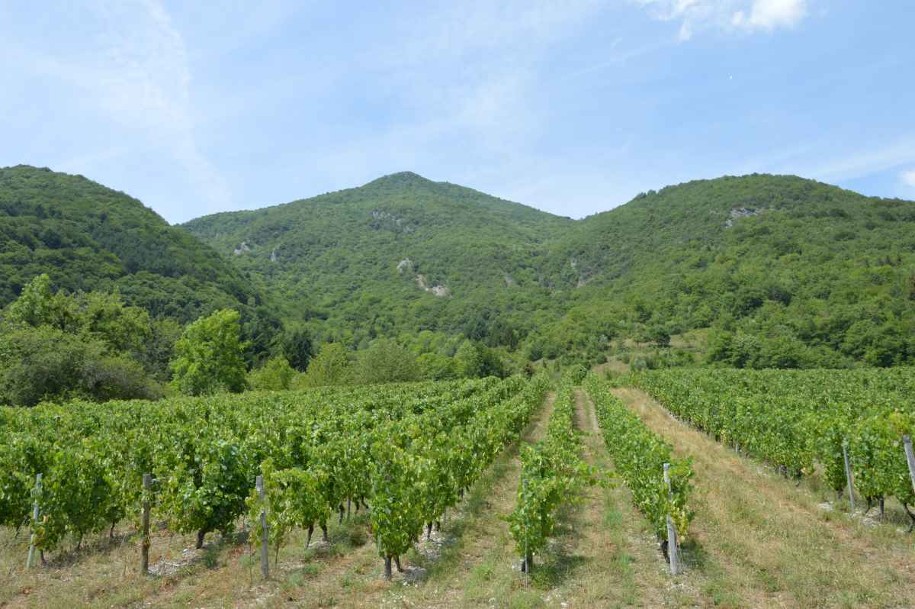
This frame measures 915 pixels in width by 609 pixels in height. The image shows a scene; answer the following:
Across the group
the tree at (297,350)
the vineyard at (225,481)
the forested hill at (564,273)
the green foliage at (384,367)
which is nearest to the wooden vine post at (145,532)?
the vineyard at (225,481)

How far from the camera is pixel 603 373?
8400 centimetres

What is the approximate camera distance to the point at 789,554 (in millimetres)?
9062

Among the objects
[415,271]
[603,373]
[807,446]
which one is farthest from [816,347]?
[415,271]

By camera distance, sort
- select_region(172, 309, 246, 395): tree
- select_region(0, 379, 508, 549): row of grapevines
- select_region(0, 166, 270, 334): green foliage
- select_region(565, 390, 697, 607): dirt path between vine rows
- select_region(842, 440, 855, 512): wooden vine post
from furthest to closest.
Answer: select_region(0, 166, 270, 334): green foliage, select_region(172, 309, 246, 395): tree, select_region(842, 440, 855, 512): wooden vine post, select_region(0, 379, 508, 549): row of grapevines, select_region(565, 390, 697, 607): dirt path between vine rows

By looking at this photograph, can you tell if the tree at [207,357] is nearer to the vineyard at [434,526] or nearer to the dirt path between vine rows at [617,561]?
the vineyard at [434,526]

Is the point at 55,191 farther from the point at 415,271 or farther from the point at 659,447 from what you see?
the point at 659,447

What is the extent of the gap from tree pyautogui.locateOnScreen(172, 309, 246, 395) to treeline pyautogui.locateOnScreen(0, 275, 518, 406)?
10 cm

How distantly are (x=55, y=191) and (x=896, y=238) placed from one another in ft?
569

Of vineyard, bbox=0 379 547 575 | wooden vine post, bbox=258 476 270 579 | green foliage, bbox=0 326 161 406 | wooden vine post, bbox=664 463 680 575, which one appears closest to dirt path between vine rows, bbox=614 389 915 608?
wooden vine post, bbox=664 463 680 575

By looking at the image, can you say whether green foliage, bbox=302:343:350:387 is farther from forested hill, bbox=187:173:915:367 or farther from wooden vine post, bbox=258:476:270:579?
wooden vine post, bbox=258:476:270:579

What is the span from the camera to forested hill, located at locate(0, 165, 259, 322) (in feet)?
238

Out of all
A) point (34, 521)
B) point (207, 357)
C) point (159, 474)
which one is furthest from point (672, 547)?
point (207, 357)

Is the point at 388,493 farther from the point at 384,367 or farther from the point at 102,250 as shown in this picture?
the point at 102,250

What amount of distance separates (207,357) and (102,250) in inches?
1992
